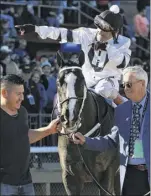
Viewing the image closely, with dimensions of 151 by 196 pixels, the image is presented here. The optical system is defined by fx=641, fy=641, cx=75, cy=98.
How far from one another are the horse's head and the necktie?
2.13 feet

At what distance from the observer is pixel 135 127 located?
534 cm

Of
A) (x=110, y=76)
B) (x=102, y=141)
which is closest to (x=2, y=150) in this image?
(x=102, y=141)

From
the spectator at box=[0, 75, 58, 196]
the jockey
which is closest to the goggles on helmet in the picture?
the jockey

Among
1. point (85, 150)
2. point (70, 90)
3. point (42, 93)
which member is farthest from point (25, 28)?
point (42, 93)

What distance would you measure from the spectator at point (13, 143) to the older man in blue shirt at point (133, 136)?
0.61 metres

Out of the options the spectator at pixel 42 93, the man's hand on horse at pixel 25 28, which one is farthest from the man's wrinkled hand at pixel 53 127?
the spectator at pixel 42 93

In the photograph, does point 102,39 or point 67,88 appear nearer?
point 67,88

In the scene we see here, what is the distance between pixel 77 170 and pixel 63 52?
4.06 feet

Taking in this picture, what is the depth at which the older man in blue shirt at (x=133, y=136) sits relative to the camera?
5273 mm

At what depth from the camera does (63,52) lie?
6344 mm

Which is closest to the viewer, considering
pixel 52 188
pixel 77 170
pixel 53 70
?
pixel 77 170

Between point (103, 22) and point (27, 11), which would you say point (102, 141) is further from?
point (27, 11)

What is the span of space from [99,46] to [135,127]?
5.91ft

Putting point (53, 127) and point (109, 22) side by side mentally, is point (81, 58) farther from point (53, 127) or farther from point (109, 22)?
point (53, 127)
